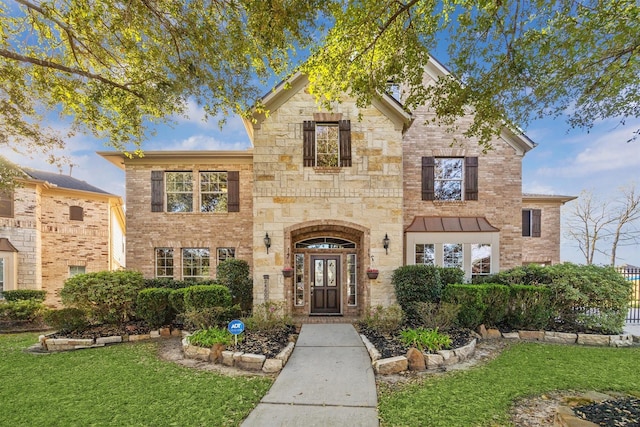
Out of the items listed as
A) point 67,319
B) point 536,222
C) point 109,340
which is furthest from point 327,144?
point 536,222

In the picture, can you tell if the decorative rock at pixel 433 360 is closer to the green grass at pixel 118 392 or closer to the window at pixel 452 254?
the green grass at pixel 118 392

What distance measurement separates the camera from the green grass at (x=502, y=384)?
4.02 metres

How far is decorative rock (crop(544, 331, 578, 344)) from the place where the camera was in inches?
299

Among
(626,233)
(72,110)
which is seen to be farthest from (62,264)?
(626,233)

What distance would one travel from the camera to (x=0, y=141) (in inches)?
292

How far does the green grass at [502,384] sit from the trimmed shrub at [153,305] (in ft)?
20.6

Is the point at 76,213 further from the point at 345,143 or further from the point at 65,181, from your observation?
the point at 345,143

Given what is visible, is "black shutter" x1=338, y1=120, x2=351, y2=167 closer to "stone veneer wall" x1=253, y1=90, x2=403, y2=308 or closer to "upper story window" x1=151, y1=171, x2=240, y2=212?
"stone veneer wall" x1=253, y1=90, x2=403, y2=308

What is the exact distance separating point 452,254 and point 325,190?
5.77m

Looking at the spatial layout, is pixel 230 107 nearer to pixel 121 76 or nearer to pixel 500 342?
pixel 121 76

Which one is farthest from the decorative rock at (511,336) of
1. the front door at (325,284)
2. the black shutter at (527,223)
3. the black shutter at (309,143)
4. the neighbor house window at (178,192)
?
the neighbor house window at (178,192)

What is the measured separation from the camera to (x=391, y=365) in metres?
5.47

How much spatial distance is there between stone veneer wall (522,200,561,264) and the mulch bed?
421 inches

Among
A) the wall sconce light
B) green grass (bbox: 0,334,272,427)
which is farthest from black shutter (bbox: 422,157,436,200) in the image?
green grass (bbox: 0,334,272,427)
